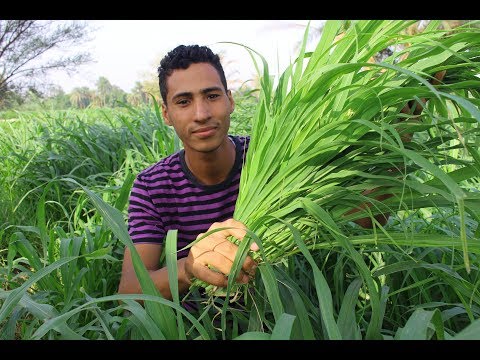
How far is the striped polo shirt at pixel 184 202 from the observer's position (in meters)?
1.56

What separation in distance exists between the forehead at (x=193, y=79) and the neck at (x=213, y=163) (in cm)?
18

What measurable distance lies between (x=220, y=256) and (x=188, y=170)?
2.09 ft

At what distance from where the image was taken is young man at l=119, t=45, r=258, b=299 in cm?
140

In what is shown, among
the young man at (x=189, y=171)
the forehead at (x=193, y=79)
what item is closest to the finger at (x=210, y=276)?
the young man at (x=189, y=171)

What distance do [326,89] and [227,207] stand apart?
0.66m

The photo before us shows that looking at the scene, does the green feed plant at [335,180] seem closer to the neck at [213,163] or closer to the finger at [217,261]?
the finger at [217,261]

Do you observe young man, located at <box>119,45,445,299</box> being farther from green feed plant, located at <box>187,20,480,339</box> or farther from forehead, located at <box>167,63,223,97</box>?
green feed plant, located at <box>187,20,480,339</box>

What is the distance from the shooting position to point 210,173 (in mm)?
1560

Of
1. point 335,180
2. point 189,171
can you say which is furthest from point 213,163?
point 335,180

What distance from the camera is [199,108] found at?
1.37m

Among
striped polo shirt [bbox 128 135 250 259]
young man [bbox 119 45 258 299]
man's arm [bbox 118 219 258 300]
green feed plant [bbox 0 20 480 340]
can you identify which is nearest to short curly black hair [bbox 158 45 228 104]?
young man [bbox 119 45 258 299]

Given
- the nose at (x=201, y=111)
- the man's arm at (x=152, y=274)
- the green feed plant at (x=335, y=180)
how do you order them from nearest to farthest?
the green feed plant at (x=335, y=180) < the man's arm at (x=152, y=274) < the nose at (x=201, y=111)

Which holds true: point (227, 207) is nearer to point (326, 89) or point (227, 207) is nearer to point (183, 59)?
point (183, 59)
